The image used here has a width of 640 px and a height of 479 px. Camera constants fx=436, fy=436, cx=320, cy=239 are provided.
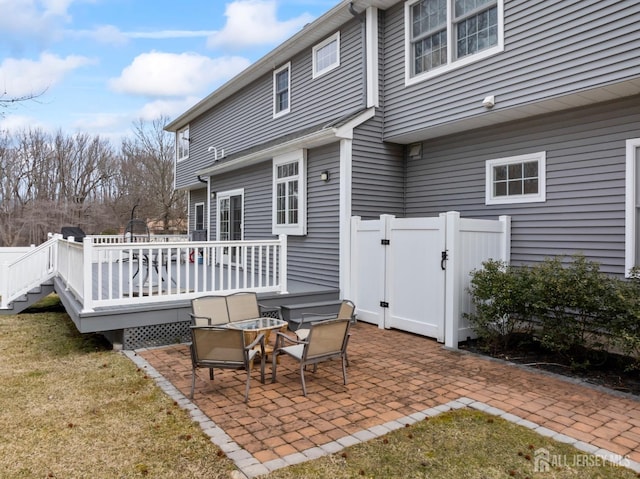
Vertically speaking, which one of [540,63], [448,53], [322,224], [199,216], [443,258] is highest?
[448,53]

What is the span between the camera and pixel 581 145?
5.95m

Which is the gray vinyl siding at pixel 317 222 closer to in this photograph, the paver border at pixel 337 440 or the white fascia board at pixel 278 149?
the white fascia board at pixel 278 149

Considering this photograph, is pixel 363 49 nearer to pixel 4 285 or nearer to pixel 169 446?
pixel 169 446

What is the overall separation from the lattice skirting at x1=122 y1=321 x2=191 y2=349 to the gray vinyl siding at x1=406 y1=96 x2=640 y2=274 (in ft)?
16.3

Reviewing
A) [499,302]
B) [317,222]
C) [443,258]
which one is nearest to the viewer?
[499,302]

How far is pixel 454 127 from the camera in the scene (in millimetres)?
7164

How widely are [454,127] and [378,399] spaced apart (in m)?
4.83

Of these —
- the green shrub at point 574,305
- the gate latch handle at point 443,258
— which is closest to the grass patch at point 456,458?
the green shrub at point 574,305

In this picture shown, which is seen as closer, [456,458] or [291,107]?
[456,458]

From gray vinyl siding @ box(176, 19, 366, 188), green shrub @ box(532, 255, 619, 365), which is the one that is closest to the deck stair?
gray vinyl siding @ box(176, 19, 366, 188)

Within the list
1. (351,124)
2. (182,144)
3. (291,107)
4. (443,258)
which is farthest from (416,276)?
(182,144)

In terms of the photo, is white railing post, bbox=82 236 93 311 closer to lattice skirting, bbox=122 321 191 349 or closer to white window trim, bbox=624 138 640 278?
lattice skirting, bbox=122 321 191 349

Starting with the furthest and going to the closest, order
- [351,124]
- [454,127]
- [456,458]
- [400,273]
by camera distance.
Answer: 1. [351,124]
2. [454,127]
3. [400,273]
4. [456,458]

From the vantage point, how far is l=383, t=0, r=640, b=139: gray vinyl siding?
16.5 feet
